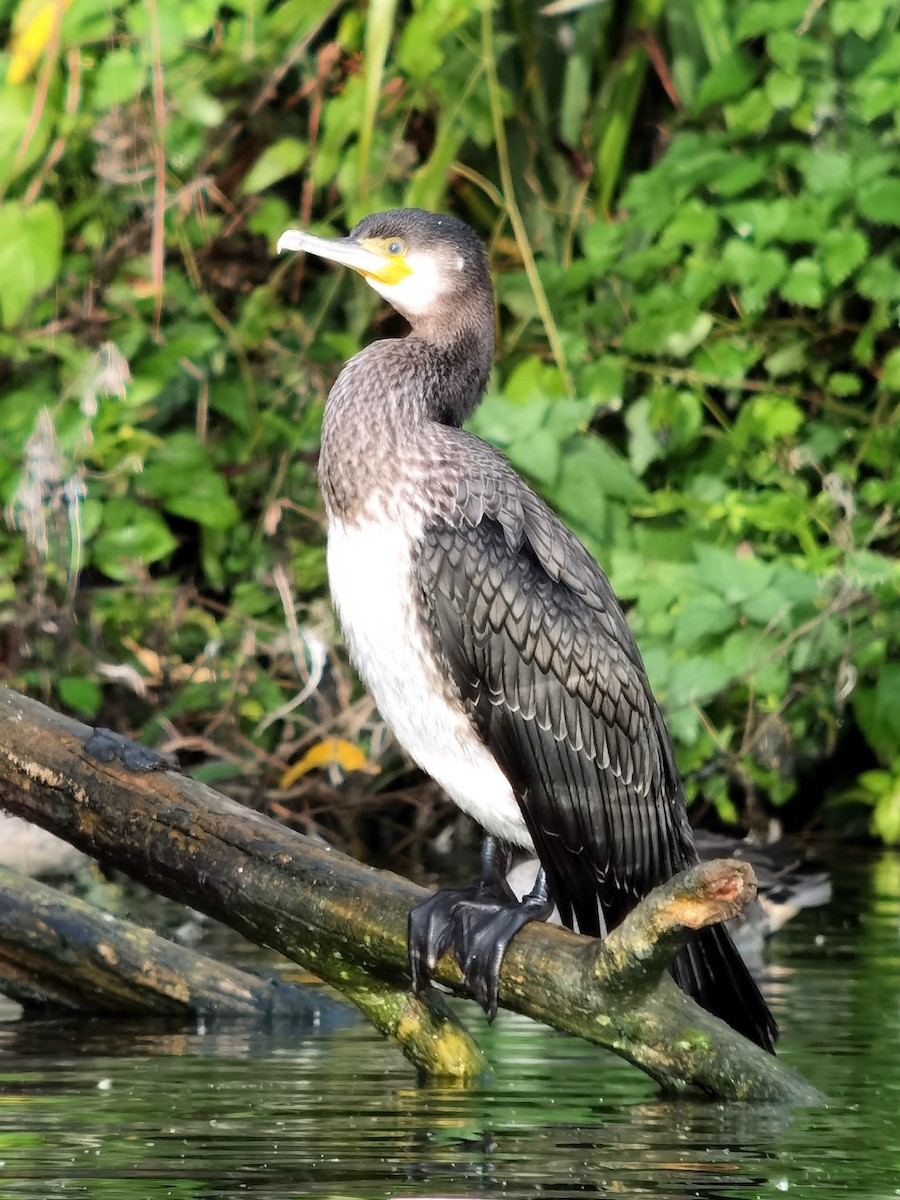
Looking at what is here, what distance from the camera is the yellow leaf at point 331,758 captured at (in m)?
7.57

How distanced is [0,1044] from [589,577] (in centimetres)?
156

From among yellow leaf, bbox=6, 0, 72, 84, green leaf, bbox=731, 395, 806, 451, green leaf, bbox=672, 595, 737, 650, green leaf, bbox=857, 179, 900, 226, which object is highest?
yellow leaf, bbox=6, 0, 72, 84

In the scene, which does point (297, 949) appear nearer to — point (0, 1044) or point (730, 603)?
point (0, 1044)

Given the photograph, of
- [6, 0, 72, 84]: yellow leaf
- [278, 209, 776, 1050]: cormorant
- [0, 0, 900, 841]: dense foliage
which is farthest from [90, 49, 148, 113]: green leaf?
[278, 209, 776, 1050]: cormorant

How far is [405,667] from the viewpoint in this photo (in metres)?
4.28

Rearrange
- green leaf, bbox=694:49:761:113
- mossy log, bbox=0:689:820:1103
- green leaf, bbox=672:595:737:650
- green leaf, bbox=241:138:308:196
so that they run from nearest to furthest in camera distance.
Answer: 1. mossy log, bbox=0:689:820:1103
2. green leaf, bbox=672:595:737:650
3. green leaf, bbox=694:49:761:113
4. green leaf, bbox=241:138:308:196

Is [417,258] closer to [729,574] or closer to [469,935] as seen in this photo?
[469,935]

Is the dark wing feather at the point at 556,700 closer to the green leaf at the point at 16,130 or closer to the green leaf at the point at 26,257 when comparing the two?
the green leaf at the point at 26,257

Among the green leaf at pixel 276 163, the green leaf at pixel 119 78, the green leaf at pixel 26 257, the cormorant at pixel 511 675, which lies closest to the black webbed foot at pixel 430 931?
the cormorant at pixel 511 675

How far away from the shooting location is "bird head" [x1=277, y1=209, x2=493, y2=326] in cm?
491

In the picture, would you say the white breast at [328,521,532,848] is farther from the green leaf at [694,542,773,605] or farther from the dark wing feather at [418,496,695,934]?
the green leaf at [694,542,773,605]

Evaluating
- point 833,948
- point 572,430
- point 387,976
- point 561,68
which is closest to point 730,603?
point 572,430

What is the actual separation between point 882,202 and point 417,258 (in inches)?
127

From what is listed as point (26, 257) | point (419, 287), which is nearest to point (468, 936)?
point (419, 287)
